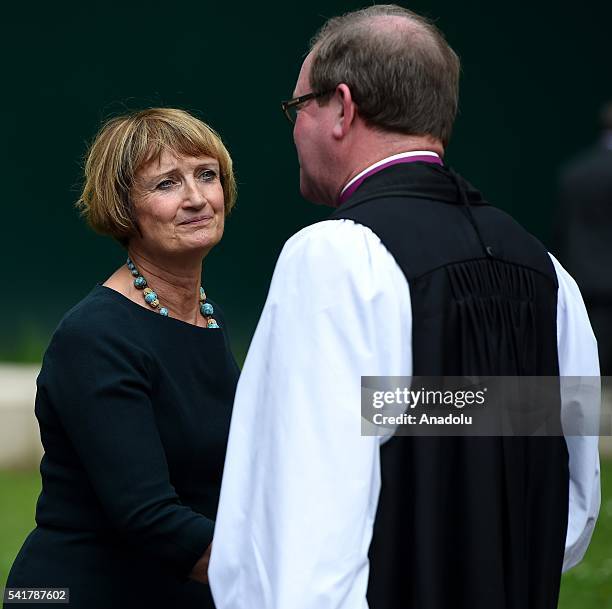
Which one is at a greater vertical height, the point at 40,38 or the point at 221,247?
the point at 40,38

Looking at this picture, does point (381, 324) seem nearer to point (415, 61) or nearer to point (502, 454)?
point (502, 454)

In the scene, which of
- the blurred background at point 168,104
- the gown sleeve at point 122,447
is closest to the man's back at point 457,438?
the gown sleeve at point 122,447

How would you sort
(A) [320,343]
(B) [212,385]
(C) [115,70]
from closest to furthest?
(A) [320,343] → (B) [212,385] → (C) [115,70]

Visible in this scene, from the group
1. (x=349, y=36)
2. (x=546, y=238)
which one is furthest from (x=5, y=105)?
(x=349, y=36)

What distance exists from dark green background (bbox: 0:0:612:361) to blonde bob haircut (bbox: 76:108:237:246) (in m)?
4.82

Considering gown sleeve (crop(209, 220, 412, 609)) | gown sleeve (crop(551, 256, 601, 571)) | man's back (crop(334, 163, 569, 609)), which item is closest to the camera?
gown sleeve (crop(209, 220, 412, 609))

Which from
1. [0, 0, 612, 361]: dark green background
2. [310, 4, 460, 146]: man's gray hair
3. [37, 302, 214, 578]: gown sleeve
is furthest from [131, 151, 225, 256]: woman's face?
[0, 0, 612, 361]: dark green background

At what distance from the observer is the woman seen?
274 cm

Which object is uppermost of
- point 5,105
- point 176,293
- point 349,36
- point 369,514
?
point 5,105

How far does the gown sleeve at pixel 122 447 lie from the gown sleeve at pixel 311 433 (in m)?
0.47

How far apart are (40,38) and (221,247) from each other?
67.5 inches

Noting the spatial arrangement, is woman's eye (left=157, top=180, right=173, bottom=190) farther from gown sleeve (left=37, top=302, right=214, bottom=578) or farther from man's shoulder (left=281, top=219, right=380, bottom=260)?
man's shoulder (left=281, top=219, right=380, bottom=260)

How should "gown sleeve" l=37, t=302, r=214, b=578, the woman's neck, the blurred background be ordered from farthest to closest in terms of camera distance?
the blurred background
the woman's neck
"gown sleeve" l=37, t=302, r=214, b=578

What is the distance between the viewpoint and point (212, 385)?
3055 mm
